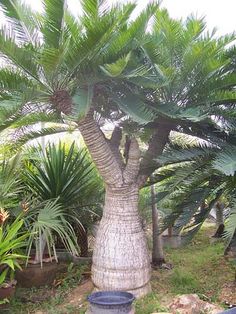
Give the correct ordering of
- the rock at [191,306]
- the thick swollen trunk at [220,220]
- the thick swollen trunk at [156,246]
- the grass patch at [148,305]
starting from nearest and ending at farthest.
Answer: the rock at [191,306]
the grass patch at [148,305]
the thick swollen trunk at [156,246]
the thick swollen trunk at [220,220]

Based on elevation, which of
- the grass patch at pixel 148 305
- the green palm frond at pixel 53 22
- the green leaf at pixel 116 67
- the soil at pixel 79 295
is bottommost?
the grass patch at pixel 148 305

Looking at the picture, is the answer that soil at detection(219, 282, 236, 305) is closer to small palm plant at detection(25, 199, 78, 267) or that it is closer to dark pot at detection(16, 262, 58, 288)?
small palm plant at detection(25, 199, 78, 267)

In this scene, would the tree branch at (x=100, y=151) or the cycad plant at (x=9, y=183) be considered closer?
the tree branch at (x=100, y=151)

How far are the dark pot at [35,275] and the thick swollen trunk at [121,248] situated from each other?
2.88 ft

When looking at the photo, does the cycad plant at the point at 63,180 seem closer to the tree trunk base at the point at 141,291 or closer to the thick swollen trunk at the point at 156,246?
the thick swollen trunk at the point at 156,246

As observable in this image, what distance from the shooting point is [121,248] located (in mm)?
4871

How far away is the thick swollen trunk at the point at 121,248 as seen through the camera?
4820mm

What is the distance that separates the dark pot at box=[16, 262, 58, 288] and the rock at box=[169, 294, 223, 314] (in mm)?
1923

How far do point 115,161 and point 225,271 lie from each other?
2.47 m

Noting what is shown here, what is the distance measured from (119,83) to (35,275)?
281 centimetres

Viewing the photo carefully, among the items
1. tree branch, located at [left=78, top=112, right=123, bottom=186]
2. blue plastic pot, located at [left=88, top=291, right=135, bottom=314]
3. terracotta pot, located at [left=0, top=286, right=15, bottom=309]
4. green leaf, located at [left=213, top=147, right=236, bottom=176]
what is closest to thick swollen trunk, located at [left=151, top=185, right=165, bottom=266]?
tree branch, located at [left=78, top=112, right=123, bottom=186]

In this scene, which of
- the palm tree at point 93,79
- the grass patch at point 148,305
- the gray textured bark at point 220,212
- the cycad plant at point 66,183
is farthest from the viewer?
the gray textured bark at point 220,212

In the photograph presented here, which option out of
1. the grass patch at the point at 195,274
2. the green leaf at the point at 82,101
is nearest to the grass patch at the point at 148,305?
the grass patch at the point at 195,274

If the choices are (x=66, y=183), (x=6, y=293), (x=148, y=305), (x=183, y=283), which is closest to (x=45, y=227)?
(x=6, y=293)
